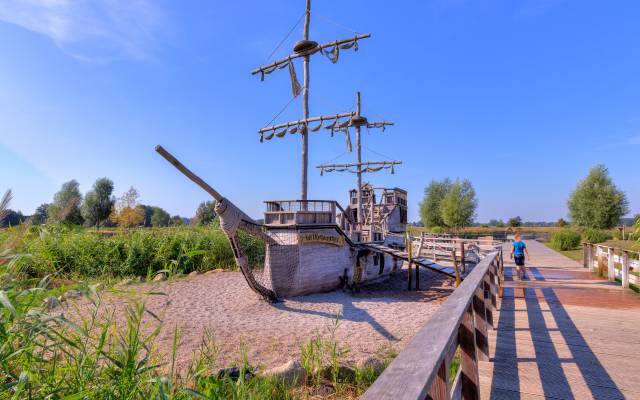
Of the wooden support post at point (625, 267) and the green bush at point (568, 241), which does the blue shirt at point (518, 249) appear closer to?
the wooden support post at point (625, 267)

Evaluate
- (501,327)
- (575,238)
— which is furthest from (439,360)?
(575,238)

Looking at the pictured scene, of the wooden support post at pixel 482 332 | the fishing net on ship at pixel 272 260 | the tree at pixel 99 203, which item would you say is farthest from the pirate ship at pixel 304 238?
the tree at pixel 99 203

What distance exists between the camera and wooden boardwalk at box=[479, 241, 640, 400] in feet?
8.52

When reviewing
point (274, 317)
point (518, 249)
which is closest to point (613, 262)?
point (518, 249)

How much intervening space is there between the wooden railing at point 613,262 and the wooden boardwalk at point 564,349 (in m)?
1.19

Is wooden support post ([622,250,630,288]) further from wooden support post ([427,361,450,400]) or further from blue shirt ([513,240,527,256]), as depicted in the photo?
wooden support post ([427,361,450,400])

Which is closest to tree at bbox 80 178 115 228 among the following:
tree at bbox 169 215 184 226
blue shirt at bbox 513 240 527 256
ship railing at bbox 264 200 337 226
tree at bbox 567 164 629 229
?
tree at bbox 169 215 184 226

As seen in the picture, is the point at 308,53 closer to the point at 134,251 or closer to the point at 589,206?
the point at 134,251

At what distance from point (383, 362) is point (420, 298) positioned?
25.7 feet

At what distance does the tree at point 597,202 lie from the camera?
114 ft

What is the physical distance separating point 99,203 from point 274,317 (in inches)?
1659

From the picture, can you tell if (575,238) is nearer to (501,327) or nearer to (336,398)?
(501,327)

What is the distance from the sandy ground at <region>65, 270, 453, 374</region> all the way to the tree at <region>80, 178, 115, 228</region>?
1407 inches

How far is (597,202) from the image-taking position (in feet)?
116
